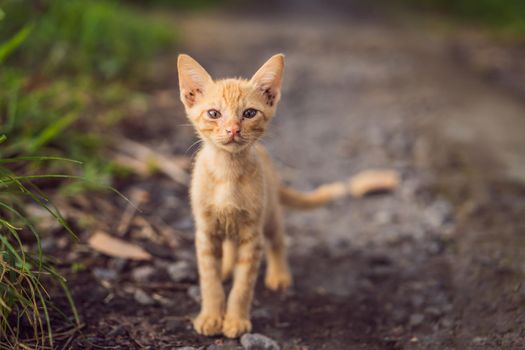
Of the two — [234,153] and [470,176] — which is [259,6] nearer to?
[470,176]

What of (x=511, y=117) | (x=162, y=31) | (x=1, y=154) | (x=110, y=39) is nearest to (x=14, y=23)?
(x=110, y=39)

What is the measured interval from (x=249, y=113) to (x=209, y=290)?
2.78 ft

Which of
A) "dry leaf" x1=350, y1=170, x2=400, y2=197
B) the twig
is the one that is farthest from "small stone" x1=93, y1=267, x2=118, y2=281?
"dry leaf" x1=350, y1=170, x2=400, y2=197

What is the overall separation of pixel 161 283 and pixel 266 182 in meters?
0.80

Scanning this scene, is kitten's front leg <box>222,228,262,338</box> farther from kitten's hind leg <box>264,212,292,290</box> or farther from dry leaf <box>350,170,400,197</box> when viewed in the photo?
dry leaf <box>350,170,400,197</box>

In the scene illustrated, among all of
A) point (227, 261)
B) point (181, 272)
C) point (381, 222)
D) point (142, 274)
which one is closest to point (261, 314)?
point (227, 261)

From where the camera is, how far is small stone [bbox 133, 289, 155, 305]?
285 cm

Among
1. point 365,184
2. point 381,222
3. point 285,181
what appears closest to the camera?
point 381,222

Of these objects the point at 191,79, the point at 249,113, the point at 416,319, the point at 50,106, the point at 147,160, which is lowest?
the point at 416,319

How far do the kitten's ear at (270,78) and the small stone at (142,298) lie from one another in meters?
1.14

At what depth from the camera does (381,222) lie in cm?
402

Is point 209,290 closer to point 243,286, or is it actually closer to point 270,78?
point 243,286

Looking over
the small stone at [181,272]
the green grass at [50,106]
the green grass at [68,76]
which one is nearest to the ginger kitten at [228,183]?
the small stone at [181,272]

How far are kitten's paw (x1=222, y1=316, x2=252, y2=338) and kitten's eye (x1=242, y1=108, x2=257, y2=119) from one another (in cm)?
93
